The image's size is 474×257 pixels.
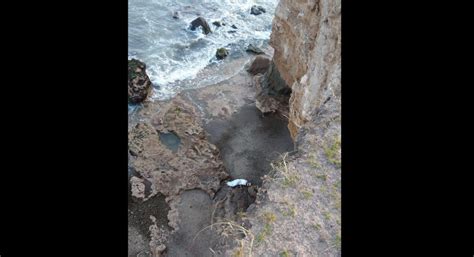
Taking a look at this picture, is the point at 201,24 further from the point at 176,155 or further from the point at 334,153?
the point at 334,153

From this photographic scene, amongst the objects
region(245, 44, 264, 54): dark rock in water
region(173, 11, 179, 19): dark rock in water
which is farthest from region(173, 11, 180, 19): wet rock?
region(245, 44, 264, 54): dark rock in water

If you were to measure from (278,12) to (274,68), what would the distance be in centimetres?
258

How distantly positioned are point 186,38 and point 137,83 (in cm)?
708

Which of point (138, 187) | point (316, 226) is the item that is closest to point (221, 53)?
point (138, 187)

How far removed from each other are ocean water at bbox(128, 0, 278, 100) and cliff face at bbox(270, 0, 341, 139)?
4.69 m

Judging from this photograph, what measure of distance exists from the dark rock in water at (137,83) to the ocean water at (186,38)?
0.64m

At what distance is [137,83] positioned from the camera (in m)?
20.7

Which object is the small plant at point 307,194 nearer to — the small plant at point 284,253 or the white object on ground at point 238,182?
the small plant at point 284,253
